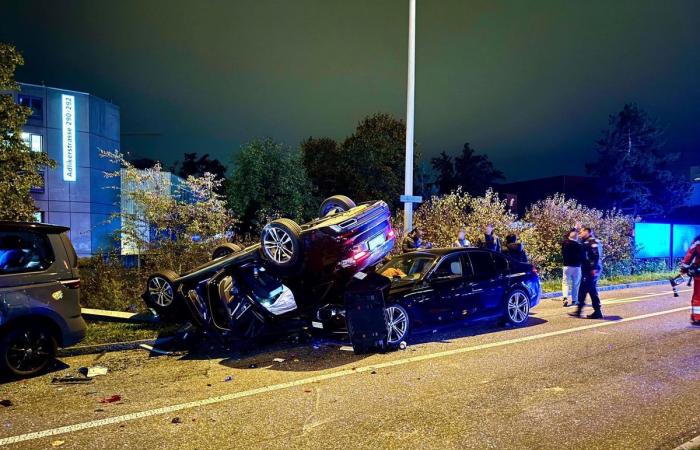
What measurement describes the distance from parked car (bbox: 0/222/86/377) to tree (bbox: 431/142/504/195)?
39.7 m

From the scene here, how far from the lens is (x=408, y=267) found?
27.4 ft

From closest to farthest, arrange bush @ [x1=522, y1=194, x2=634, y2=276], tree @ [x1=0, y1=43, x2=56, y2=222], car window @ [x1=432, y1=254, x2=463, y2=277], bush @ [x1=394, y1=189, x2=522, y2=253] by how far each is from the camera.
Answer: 1. car window @ [x1=432, y1=254, x2=463, y2=277]
2. tree @ [x1=0, y1=43, x2=56, y2=222]
3. bush @ [x1=394, y1=189, x2=522, y2=253]
4. bush @ [x1=522, y1=194, x2=634, y2=276]

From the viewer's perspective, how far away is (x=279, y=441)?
3.95 meters

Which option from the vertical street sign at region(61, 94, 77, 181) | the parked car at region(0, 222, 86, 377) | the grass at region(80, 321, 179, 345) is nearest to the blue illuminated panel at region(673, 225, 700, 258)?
the grass at region(80, 321, 179, 345)

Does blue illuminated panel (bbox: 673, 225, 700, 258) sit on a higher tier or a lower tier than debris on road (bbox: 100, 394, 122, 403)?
higher

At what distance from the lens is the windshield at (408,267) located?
801 cm

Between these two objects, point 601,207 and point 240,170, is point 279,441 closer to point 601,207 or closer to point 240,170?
point 240,170


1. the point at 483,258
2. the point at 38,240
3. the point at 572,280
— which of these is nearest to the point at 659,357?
the point at 483,258

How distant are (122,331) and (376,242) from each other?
4.71 metres

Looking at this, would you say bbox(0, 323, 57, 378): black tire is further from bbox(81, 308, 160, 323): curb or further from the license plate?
the license plate

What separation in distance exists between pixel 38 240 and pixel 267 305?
307 centimetres

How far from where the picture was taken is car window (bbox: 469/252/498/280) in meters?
8.48

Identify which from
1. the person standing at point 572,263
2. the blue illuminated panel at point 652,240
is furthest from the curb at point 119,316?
the blue illuminated panel at point 652,240

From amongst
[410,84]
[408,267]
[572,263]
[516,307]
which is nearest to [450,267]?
[408,267]
